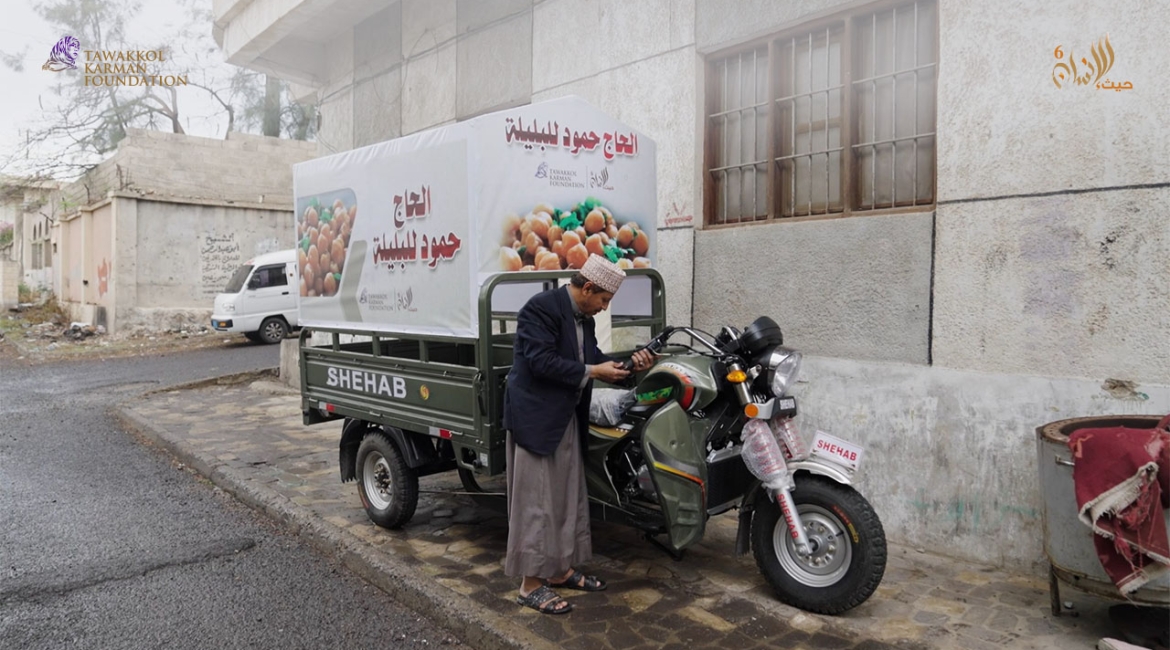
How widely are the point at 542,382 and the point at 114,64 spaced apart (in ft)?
82.2

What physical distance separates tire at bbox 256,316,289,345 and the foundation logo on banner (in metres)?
8.39

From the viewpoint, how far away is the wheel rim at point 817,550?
3500 mm

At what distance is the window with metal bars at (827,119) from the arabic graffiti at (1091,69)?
0.74 m

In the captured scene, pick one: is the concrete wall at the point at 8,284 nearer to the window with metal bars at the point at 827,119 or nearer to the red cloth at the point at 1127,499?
the window with metal bars at the point at 827,119

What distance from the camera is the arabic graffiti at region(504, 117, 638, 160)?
14.0 feet

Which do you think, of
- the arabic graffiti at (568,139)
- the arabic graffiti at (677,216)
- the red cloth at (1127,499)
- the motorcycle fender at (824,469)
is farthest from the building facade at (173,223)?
the red cloth at (1127,499)

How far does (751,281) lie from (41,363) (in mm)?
14889

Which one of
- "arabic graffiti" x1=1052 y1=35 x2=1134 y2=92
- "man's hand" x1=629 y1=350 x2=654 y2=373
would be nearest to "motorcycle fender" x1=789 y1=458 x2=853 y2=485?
"man's hand" x1=629 y1=350 x2=654 y2=373

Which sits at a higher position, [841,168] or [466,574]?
[841,168]

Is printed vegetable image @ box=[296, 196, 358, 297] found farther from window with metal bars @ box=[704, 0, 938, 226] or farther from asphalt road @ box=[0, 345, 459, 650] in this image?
window with metal bars @ box=[704, 0, 938, 226]

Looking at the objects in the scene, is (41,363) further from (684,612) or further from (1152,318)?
(1152,318)

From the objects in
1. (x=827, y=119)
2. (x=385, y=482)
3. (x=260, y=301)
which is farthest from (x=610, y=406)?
(x=260, y=301)

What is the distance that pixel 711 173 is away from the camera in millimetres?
6031

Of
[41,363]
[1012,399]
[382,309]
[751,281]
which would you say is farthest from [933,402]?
[41,363]
